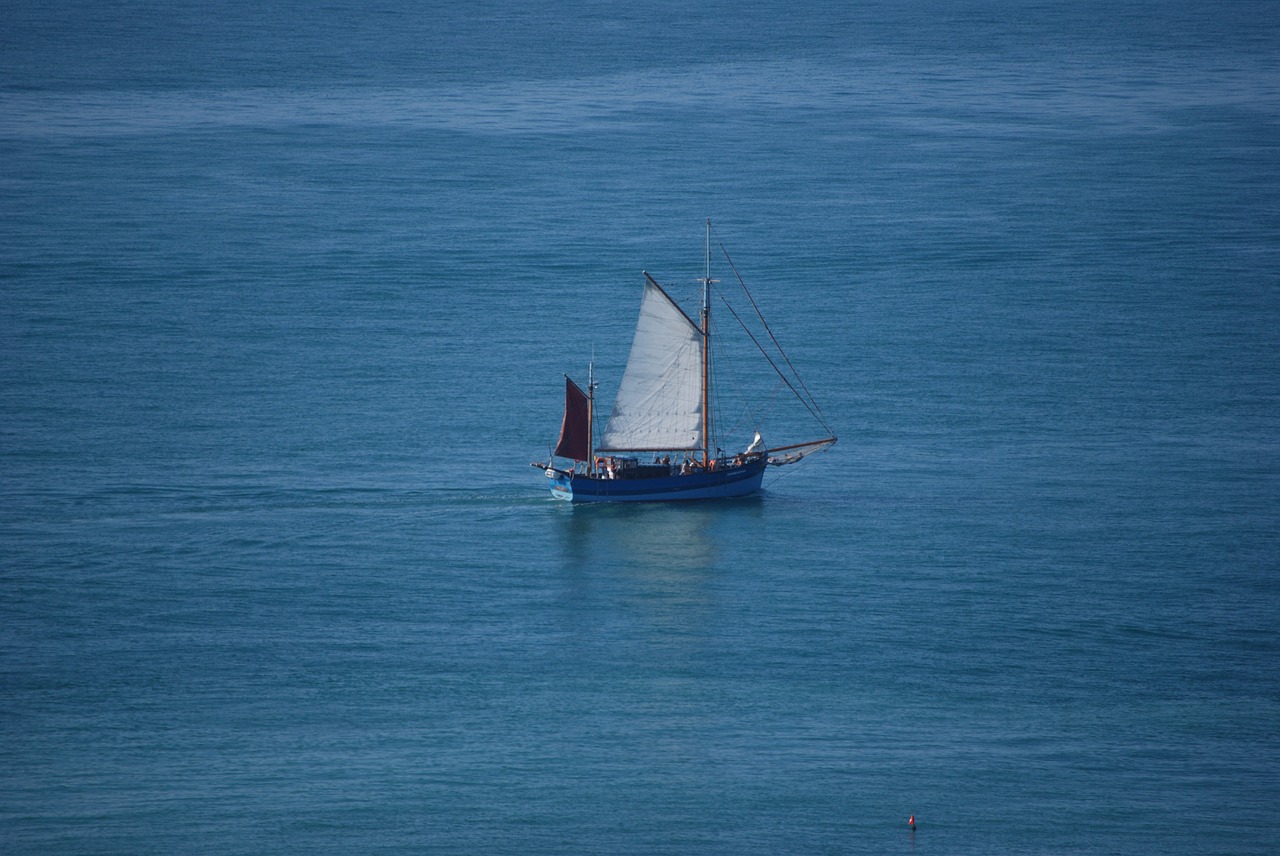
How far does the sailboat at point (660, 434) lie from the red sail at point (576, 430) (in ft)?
0.18

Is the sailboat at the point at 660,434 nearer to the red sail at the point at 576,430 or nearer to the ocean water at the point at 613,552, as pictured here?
the red sail at the point at 576,430

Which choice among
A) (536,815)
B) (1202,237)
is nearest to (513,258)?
(1202,237)

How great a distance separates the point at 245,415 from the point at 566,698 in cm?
4555

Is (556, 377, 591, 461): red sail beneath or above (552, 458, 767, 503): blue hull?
above

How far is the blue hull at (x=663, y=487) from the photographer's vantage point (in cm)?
10800

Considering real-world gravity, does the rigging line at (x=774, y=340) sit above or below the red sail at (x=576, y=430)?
above

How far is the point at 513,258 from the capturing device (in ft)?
538

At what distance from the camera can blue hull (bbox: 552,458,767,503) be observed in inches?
4252

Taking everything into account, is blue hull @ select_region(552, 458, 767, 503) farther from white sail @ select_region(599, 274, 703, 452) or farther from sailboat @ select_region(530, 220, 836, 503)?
white sail @ select_region(599, 274, 703, 452)

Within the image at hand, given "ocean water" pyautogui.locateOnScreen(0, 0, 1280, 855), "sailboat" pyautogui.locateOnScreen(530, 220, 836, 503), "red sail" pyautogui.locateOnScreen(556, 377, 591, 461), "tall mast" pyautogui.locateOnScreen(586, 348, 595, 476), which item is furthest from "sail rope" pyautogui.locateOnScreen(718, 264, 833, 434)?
"red sail" pyautogui.locateOnScreen(556, 377, 591, 461)

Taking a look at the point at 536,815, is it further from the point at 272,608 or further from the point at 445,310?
the point at 445,310

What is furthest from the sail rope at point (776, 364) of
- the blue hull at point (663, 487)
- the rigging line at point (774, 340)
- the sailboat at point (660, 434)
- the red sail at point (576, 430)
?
the red sail at point (576, 430)

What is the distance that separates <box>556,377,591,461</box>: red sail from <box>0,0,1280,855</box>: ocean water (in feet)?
10.0

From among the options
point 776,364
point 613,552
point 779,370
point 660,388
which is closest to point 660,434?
point 660,388
